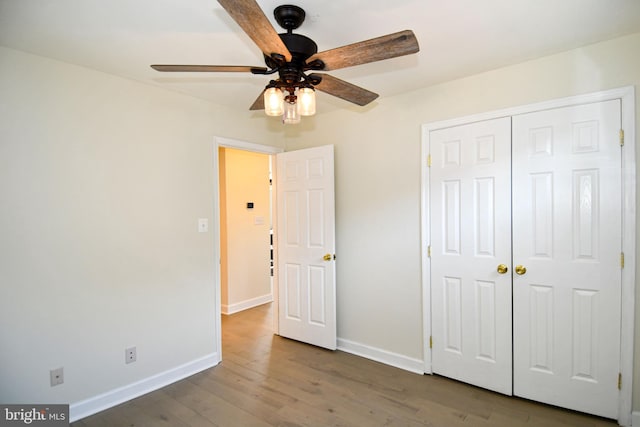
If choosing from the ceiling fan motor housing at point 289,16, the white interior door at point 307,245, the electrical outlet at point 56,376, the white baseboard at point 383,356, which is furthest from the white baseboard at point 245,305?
the ceiling fan motor housing at point 289,16

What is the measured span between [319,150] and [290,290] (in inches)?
60.4

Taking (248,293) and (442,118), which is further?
(248,293)

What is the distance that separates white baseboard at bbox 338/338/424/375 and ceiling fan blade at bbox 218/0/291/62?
2643 mm

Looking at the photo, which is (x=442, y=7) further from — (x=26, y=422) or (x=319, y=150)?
(x=26, y=422)

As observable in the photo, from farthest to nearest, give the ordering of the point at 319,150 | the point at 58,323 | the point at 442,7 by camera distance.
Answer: the point at 319,150
the point at 58,323
the point at 442,7

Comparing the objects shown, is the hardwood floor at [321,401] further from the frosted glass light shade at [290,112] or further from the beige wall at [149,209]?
the frosted glass light shade at [290,112]

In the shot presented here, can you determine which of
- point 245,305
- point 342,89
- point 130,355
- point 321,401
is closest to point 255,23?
point 342,89

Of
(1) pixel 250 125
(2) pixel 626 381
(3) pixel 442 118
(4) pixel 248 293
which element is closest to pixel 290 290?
(4) pixel 248 293

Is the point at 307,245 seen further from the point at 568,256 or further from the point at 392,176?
the point at 568,256

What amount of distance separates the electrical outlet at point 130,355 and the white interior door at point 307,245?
1.52 meters

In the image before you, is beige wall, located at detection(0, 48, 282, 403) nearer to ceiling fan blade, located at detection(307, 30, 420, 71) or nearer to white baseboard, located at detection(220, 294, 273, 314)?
white baseboard, located at detection(220, 294, 273, 314)

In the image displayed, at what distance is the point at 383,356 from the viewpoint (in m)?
3.08

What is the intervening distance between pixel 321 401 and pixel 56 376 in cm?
180

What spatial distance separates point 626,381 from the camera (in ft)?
6.81
